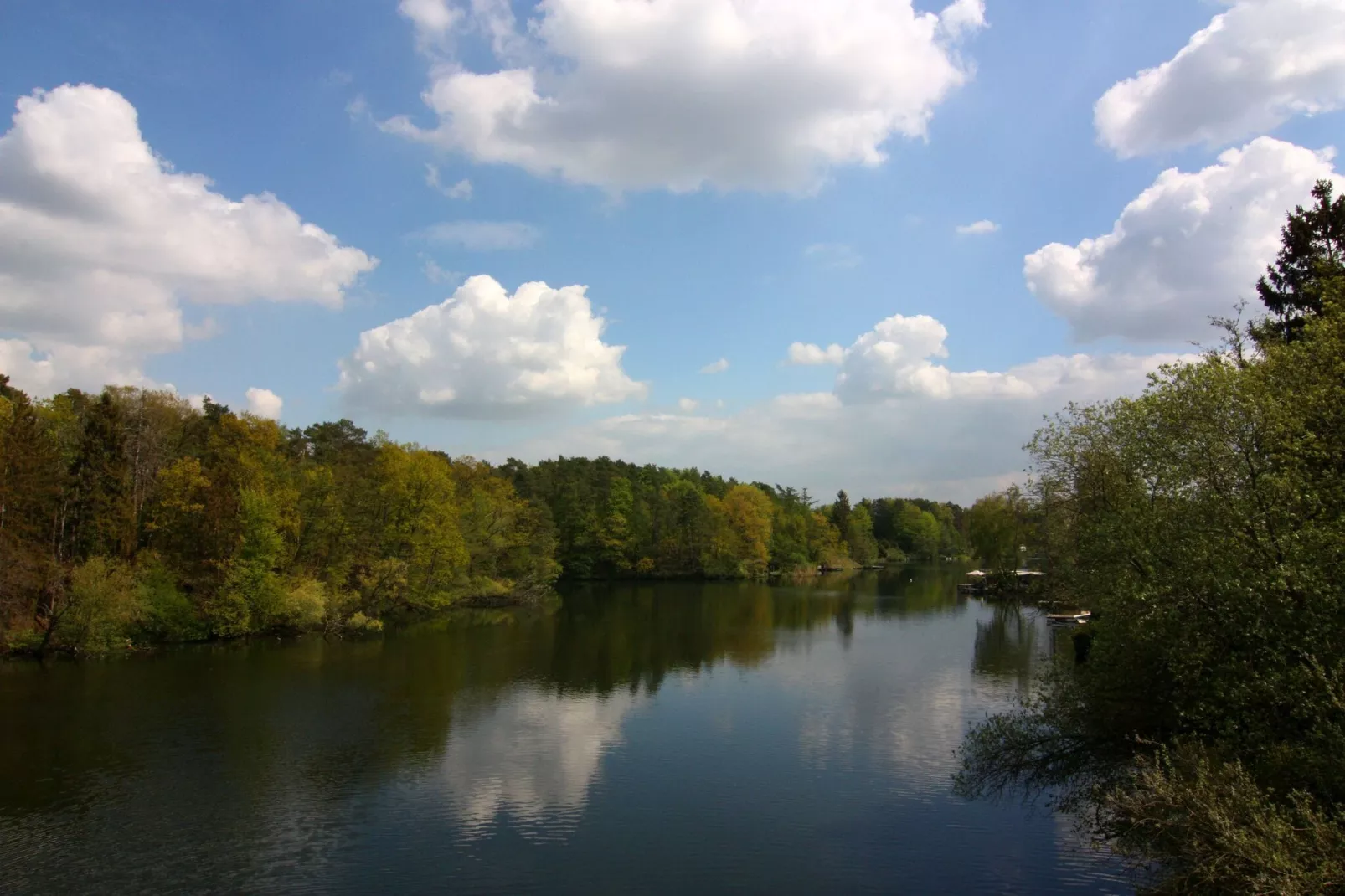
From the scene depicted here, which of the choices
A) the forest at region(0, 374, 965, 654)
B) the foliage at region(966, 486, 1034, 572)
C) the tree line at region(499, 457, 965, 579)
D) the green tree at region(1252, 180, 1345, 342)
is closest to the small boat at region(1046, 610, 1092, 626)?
the foliage at region(966, 486, 1034, 572)

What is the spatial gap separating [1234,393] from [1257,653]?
446cm

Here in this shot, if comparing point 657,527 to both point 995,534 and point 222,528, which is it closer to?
point 995,534

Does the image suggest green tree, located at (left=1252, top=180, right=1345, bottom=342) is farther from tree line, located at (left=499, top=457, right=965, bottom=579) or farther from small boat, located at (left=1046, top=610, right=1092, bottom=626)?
tree line, located at (left=499, top=457, right=965, bottom=579)

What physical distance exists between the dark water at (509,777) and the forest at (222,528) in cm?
355

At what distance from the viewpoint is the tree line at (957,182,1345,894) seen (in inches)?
420

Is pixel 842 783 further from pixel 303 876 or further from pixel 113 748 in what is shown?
pixel 113 748

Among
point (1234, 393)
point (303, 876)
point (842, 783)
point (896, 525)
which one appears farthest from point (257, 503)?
point (896, 525)

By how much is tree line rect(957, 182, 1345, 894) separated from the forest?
34.4m

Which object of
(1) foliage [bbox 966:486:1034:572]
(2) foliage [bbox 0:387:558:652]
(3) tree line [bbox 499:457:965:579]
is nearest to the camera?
(2) foliage [bbox 0:387:558:652]

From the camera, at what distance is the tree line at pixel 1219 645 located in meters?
10.7

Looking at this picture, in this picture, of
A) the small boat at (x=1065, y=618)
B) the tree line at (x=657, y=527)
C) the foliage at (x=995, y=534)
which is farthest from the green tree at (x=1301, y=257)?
the tree line at (x=657, y=527)

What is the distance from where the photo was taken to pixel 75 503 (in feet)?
120

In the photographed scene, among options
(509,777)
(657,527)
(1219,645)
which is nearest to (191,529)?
(509,777)

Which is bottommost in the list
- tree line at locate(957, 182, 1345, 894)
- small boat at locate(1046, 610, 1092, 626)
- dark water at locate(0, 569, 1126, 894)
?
dark water at locate(0, 569, 1126, 894)
